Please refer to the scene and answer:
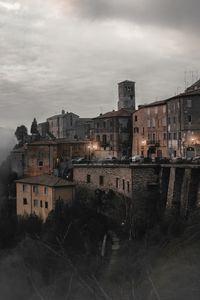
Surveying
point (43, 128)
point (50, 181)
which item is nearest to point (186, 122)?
point (50, 181)

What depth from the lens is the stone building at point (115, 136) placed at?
72.1 meters

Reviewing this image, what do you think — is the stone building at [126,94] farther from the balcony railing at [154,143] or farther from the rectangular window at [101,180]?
the rectangular window at [101,180]

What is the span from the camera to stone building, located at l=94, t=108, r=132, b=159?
237 feet

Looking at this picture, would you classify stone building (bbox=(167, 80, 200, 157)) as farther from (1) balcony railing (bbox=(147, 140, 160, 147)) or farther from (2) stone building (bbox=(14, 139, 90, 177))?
(2) stone building (bbox=(14, 139, 90, 177))

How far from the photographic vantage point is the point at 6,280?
127 feet

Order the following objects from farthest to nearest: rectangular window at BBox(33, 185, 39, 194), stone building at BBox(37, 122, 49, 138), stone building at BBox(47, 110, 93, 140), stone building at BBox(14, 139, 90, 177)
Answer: stone building at BBox(37, 122, 49, 138) < stone building at BBox(47, 110, 93, 140) < stone building at BBox(14, 139, 90, 177) < rectangular window at BBox(33, 185, 39, 194)

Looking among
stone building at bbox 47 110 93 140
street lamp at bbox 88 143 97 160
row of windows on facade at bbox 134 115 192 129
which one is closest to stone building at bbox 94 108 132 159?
street lamp at bbox 88 143 97 160

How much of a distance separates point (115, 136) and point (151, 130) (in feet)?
28.5

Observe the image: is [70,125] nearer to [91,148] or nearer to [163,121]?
[91,148]

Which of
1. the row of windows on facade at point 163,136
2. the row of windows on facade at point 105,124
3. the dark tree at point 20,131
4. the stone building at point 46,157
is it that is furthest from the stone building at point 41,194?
the dark tree at point 20,131

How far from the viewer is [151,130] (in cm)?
6494

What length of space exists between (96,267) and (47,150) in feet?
109

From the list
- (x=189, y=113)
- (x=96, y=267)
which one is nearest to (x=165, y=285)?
(x=96, y=267)

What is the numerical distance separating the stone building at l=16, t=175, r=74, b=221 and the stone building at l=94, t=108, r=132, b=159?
65.7 ft
